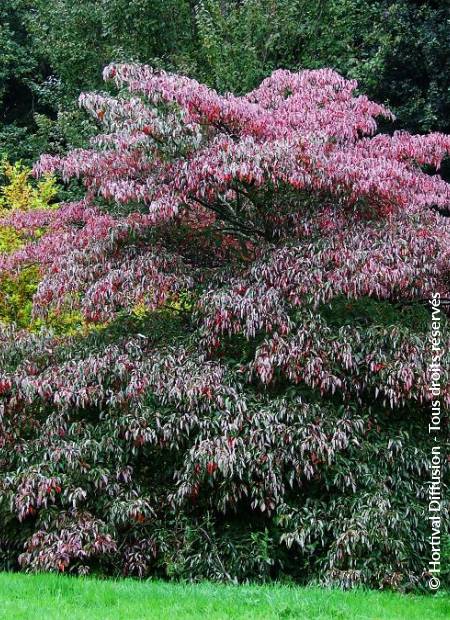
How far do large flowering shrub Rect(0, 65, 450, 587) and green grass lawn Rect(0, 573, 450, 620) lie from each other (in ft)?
1.07

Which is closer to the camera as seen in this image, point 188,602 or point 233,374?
point 188,602

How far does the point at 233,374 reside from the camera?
526 cm

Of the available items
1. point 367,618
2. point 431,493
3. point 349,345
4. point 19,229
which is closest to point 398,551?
point 431,493

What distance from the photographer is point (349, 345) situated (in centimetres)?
511

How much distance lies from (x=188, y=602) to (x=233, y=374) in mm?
1636

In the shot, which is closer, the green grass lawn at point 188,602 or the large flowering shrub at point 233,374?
the green grass lawn at point 188,602

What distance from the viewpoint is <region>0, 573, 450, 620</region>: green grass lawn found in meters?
3.93

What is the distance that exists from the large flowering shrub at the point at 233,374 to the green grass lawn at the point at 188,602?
327 mm

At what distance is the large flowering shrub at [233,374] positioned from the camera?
5012mm

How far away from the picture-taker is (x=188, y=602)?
13.7 feet

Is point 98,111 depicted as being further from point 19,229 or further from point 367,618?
point 367,618

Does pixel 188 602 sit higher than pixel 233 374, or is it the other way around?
pixel 233 374

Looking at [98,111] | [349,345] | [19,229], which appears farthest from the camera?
[19,229]

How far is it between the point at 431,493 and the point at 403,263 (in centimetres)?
168
